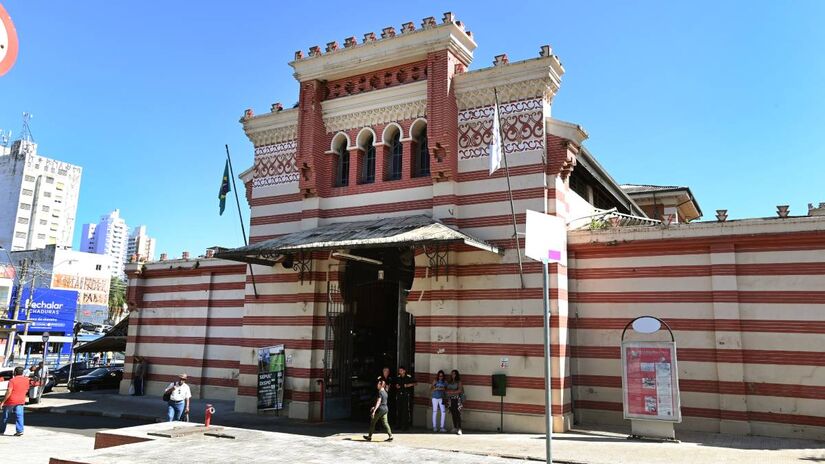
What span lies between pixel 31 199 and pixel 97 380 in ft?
276

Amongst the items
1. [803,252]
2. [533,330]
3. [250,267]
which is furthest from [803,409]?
[250,267]

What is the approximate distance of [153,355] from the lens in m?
25.4

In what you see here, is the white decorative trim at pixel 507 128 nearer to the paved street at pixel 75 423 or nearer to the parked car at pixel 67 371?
the paved street at pixel 75 423

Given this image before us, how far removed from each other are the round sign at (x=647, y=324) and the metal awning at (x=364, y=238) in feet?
13.1

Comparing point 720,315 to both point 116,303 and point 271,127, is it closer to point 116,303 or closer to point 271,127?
point 271,127

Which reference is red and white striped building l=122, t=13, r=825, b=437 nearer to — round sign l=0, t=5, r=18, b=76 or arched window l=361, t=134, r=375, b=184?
arched window l=361, t=134, r=375, b=184

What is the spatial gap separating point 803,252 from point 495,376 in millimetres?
8296

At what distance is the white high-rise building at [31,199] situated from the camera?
3755 inches

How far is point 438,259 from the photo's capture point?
16797 millimetres

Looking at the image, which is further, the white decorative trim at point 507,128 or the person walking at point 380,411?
the white decorative trim at point 507,128

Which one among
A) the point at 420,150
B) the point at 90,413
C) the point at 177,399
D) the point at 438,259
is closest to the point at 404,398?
the point at 438,259

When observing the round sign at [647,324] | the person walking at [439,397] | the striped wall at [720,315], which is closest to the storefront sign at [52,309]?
the person walking at [439,397]

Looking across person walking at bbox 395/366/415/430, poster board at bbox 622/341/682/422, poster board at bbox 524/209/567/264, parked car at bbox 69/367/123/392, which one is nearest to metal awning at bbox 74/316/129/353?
parked car at bbox 69/367/123/392

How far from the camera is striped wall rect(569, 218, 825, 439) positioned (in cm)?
1426
